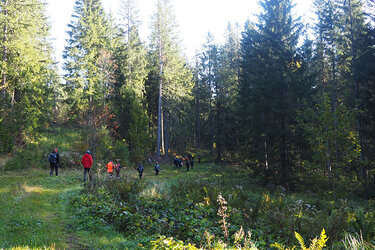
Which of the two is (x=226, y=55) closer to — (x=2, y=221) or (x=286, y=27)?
(x=286, y=27)

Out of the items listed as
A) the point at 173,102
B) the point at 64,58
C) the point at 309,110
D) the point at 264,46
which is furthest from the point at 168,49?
the point at 309,110

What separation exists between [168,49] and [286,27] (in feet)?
56.4

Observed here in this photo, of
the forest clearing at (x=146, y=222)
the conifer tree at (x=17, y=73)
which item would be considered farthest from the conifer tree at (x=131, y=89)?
the forest clearing at (x=146, y=222)

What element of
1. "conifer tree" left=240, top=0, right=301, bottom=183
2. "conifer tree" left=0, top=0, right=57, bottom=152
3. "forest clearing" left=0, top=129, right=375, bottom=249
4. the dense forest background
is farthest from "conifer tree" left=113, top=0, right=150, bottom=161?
"forest clearing" left=0, top=129, right=375, bottom=249

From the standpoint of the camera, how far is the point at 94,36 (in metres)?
26.7

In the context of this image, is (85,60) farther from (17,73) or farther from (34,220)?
(34,220)

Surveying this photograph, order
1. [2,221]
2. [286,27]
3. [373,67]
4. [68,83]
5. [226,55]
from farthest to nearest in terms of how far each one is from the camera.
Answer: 1. [226,55]
2. [68,83]
3. [286,27]
4. [373,67]
5. [2,221]

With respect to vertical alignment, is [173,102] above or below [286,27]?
below

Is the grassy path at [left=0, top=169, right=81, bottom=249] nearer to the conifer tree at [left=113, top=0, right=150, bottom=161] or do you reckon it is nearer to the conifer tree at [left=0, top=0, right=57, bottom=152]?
the conifer tree at [left=0, top=0, right=57, bottom=152]

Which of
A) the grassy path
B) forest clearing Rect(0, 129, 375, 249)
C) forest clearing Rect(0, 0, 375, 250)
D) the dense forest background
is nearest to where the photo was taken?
the grassy path

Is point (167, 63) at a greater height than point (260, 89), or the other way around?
point (167, 63)

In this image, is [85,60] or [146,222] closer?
[146,222]

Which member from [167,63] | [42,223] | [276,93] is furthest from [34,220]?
[167,63]

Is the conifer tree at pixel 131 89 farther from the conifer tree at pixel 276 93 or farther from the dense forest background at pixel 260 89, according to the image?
the conifer tree at pixel 276 93
